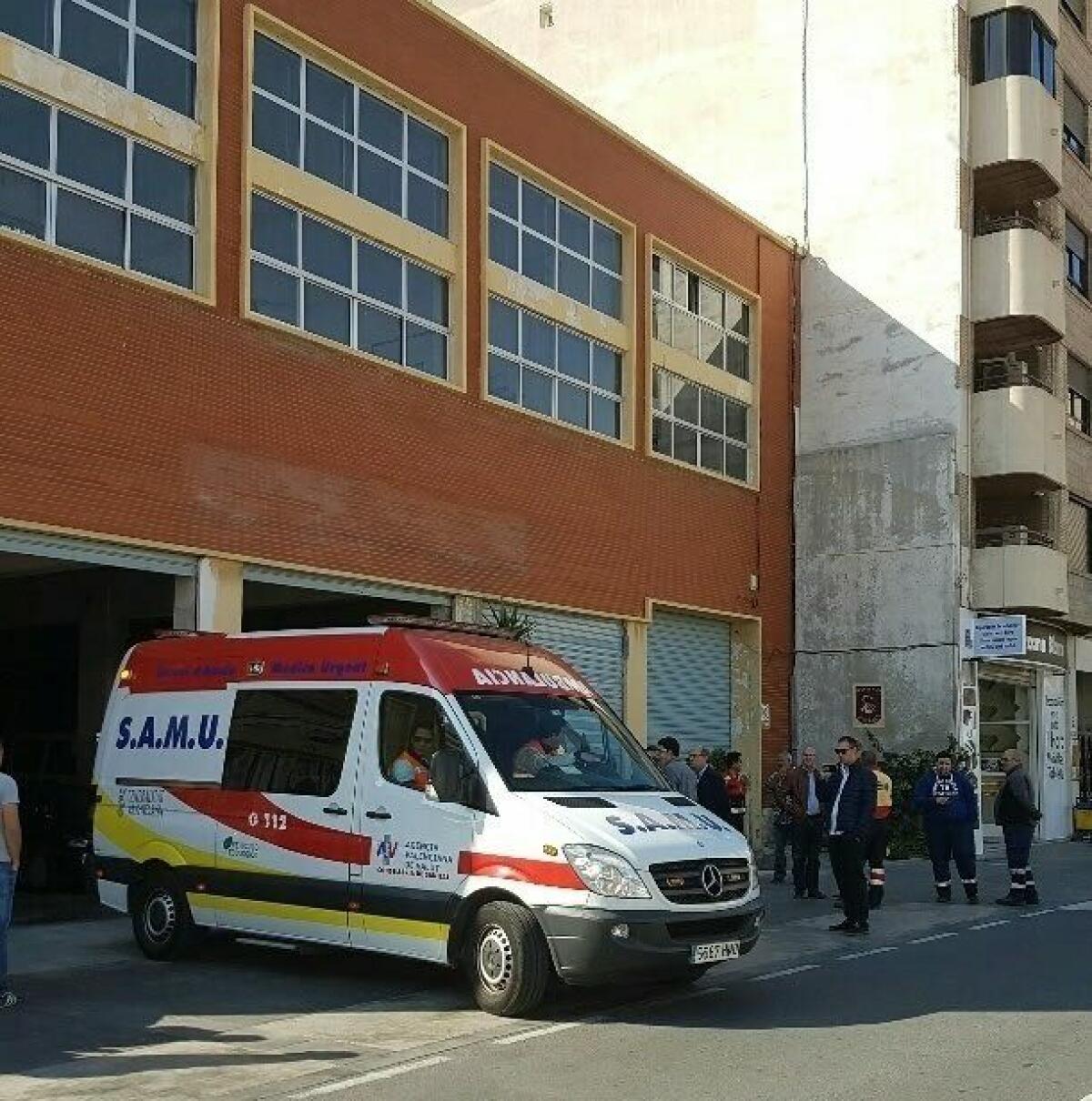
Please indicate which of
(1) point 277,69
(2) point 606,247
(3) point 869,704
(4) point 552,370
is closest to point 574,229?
(2) point 606,247

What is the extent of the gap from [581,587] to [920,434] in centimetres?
910

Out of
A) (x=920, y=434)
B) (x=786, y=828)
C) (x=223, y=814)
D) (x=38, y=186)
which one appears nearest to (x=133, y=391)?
(x=38, y=186)

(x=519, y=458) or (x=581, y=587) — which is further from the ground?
(x=519, y=458)

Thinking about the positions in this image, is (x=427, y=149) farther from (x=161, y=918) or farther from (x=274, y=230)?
(x=161, y=918)

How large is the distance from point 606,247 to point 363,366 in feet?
22.1

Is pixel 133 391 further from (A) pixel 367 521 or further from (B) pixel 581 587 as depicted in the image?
(B) pixel 581 587

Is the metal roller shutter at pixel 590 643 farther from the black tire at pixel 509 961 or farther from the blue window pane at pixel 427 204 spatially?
the black tire at pixel 509 961

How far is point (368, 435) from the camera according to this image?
19.2 metres

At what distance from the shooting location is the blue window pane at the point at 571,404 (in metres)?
23.2

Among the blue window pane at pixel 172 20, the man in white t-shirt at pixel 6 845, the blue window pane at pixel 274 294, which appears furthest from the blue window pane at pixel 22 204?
the man in white t-shirt at pixel 6 845

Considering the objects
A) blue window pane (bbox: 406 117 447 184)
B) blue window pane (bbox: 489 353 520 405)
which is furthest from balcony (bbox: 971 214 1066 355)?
blue window pane (bbox: 406 117 447 184)

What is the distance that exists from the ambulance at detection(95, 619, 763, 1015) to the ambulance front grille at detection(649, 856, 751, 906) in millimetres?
16

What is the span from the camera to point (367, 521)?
19.0 m

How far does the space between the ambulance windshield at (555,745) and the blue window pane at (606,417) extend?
41.1ft
